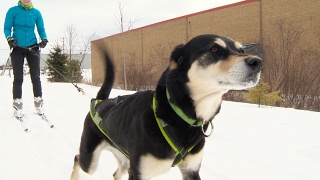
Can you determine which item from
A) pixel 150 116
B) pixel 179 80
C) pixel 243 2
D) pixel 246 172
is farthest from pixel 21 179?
pixel 243 2

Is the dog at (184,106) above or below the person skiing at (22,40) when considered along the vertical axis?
below

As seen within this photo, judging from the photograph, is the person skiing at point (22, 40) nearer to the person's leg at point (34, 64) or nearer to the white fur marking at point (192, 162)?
the person's leg at point (34, 64)

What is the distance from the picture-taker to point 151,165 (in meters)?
1.82

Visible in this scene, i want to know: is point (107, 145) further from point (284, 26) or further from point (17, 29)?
point (284, 26)

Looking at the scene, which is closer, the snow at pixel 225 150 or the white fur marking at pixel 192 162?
the white fur marking at pixel 192 162

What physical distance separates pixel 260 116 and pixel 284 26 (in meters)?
10.9

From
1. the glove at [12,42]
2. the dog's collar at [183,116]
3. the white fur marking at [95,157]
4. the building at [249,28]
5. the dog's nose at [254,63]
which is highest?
the building at [249,28]

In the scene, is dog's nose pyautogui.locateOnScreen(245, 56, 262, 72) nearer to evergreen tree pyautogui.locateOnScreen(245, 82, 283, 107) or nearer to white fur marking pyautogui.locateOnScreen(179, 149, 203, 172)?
white fur marking pyautogui.locateOnScreen(179, 149, 203, 172)

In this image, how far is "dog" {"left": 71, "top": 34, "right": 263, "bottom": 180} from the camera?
1.81 meters

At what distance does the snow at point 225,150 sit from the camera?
267 cm

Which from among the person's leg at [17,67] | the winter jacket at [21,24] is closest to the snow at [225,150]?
the person's leg at [17,67]

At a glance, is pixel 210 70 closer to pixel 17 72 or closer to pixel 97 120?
pixel 97 120

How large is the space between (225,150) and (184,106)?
5.58ft

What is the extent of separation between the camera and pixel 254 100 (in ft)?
24.5
